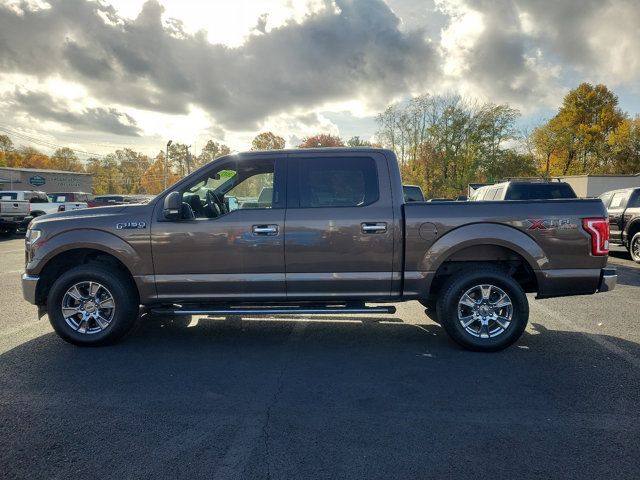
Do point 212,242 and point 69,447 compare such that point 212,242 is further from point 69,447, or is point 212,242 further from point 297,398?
point 69,447

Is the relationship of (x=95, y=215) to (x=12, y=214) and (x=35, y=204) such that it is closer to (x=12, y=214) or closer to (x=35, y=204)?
(x=12, y=214)

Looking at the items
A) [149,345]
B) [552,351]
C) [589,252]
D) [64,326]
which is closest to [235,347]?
[149,345]

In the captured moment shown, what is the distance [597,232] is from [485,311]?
55.4 inches

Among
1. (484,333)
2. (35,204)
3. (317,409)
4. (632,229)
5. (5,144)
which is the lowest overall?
(317,409)

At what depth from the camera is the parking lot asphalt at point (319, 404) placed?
2496 mm

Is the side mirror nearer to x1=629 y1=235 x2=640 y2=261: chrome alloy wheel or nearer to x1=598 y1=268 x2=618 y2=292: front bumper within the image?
x1=598 y1=268 x2=618 y2=292: front bumper

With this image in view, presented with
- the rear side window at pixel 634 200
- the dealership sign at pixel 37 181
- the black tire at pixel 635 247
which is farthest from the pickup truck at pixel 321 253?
the dealership sign at pixel 37 181

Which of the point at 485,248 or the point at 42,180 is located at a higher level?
the point at 42,180

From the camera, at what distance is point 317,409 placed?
3.15m

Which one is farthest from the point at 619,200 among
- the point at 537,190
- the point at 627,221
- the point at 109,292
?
the point at 109,292

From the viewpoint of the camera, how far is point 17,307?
6.15 meters

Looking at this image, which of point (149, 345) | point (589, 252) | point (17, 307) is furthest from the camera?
point (17, 307)

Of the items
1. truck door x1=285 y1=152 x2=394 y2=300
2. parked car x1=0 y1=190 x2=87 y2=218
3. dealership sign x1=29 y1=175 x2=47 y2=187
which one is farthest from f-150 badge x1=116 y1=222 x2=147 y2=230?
dealership sign x1=29 y1=175 x2=47 y2=187

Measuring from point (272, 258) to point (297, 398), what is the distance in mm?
1563
